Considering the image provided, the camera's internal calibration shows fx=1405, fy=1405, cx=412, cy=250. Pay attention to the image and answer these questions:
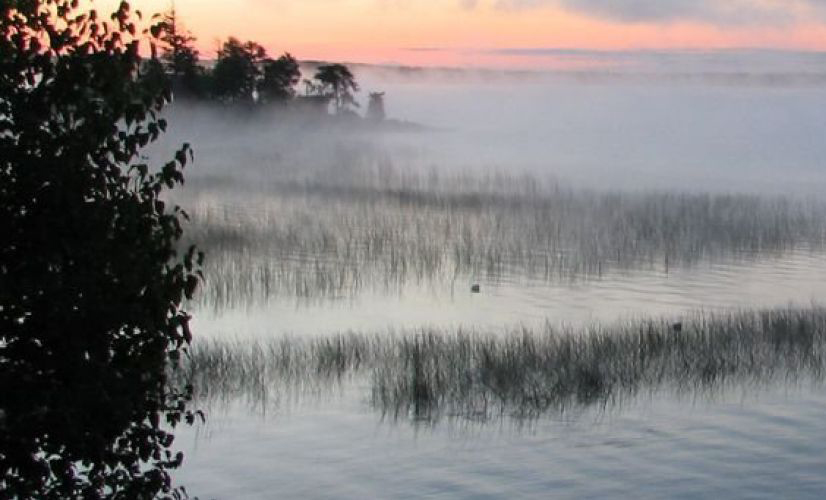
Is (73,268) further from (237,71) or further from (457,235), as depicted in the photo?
(237,71)

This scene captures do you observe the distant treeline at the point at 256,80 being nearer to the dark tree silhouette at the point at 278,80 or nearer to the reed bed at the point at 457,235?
the dark tree silhouette at the point at 278,80

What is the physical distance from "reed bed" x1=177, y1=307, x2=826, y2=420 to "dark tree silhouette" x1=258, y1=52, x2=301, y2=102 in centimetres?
7373

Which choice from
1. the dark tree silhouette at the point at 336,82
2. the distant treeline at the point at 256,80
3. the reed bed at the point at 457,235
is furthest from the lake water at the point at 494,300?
the dark tree silhouette at the point at 336,82

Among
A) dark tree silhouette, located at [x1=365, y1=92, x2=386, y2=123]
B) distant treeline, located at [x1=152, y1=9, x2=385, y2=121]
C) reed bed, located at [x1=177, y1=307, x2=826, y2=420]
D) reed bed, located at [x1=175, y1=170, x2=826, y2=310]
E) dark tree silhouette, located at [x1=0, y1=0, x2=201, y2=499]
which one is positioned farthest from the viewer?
dark tree silhouette, located at [x1=365, y1=92, x2=386, y2=123]

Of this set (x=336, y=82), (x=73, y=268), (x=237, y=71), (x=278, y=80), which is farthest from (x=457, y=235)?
(x=336, y=82)

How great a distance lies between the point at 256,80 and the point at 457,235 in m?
60.9

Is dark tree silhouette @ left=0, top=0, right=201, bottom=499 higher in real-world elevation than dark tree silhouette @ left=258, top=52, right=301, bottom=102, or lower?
lower

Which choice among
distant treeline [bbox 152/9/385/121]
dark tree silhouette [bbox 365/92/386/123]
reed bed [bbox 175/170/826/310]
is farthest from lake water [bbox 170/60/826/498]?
dark tree silhouette [bbox 365/92/386/123]

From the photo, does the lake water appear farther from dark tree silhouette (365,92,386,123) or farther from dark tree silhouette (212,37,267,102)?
dark tree silhouette (365,92,386,123)

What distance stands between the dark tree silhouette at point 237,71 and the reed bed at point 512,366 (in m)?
68.6

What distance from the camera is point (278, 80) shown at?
305 ft

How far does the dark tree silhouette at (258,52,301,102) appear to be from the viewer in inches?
3632

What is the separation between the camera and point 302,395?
53.1 ft

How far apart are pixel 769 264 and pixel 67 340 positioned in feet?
83.3
